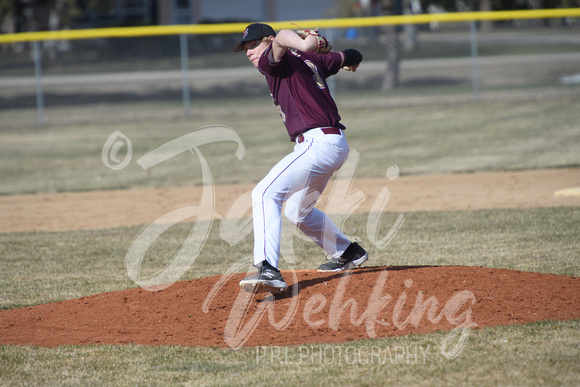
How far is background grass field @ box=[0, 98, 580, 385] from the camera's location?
355 centimetres

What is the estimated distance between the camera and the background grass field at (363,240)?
A: 355 cm

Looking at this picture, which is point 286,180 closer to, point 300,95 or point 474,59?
point 300,95

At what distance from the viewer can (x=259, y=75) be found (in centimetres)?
2509

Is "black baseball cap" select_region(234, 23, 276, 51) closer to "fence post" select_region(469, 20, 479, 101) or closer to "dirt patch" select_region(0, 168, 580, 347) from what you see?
"dirt patch" select_region(0, 168, 580, 347)

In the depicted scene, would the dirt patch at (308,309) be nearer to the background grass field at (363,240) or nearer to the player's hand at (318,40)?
the background grass field at (363,240)

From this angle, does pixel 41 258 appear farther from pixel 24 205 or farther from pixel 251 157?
pixel 251 157

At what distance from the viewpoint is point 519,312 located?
13.7 feet

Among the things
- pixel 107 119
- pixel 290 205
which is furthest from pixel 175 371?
pixel 107 119

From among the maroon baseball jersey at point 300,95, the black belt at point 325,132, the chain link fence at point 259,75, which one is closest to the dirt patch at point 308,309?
the black belt at point 325,132

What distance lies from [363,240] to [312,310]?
267cm

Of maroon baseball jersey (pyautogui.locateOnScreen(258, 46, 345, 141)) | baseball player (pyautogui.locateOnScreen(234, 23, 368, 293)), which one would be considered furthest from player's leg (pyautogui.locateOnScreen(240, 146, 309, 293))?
maroon baseball jersey (pyautogui.locateOnScreen(258, 46, 345, 141))

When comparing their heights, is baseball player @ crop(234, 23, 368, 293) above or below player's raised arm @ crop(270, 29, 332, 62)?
below

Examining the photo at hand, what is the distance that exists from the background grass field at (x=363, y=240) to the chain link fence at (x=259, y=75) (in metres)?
4.20

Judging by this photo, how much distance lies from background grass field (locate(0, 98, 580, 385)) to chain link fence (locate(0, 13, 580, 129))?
4.20 m
